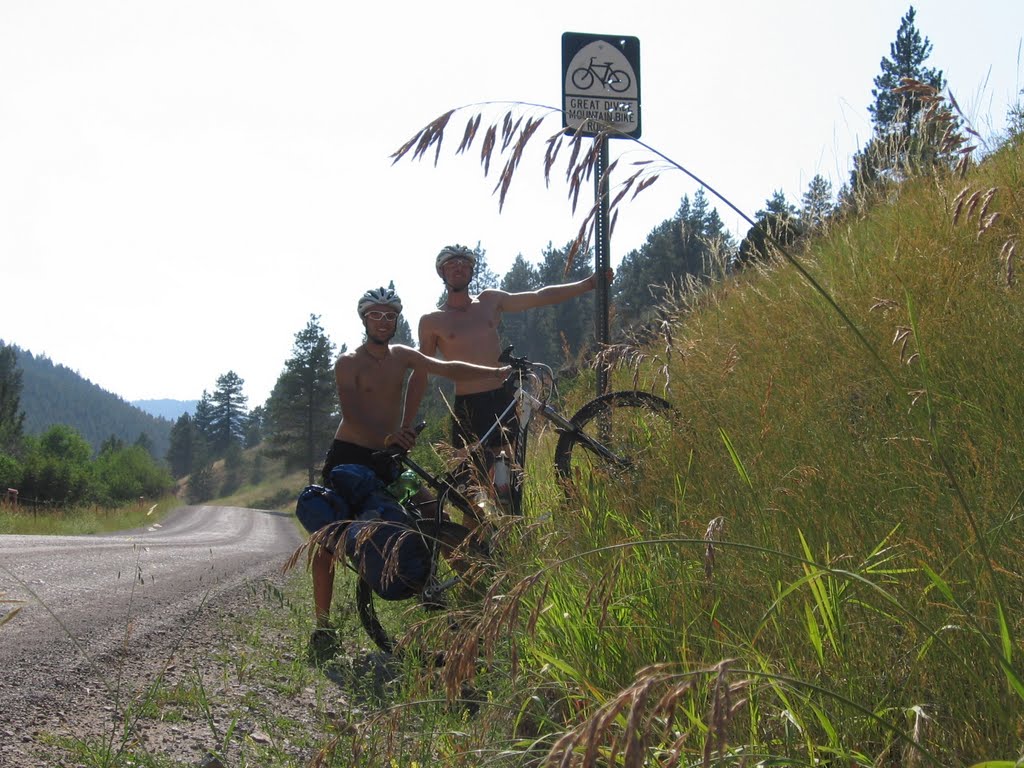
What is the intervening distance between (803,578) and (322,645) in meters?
3.56

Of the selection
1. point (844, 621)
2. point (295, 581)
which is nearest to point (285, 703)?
point (844, 621)

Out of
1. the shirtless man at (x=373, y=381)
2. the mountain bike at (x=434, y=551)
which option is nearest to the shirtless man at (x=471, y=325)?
the shirtless man at (x=373, y=381)

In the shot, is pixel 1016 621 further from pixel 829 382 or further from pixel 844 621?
pixel 829 382

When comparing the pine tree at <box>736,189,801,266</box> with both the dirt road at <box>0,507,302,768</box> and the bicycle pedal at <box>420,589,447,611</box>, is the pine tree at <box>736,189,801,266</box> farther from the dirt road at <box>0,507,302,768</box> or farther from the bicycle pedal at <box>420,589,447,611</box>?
the dirt road at <box>0,507,302,768</box>

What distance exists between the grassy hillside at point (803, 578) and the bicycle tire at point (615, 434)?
169 mm

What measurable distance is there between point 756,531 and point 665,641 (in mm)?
403

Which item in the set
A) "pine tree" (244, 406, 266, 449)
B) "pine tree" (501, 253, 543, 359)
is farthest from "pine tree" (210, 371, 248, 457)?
"pine tree" (501, 253, 543, 359)

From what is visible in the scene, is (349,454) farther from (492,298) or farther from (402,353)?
(492,298)

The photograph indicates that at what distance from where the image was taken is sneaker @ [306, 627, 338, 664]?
4.58m

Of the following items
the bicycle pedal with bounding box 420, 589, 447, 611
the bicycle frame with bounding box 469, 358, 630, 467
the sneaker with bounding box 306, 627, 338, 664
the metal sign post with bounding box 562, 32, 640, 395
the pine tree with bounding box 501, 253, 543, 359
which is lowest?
the sneaker with bounding box 306, 627, 338, 664

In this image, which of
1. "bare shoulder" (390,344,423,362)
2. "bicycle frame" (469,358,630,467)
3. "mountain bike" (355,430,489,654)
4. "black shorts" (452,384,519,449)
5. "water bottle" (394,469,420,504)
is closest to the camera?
"mountain bike" (355,430,489,654)

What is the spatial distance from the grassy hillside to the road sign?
163 cm

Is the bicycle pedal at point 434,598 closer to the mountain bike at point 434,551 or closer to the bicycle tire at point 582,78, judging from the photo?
the mountain bike at point 434,551

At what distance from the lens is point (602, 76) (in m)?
5.21
